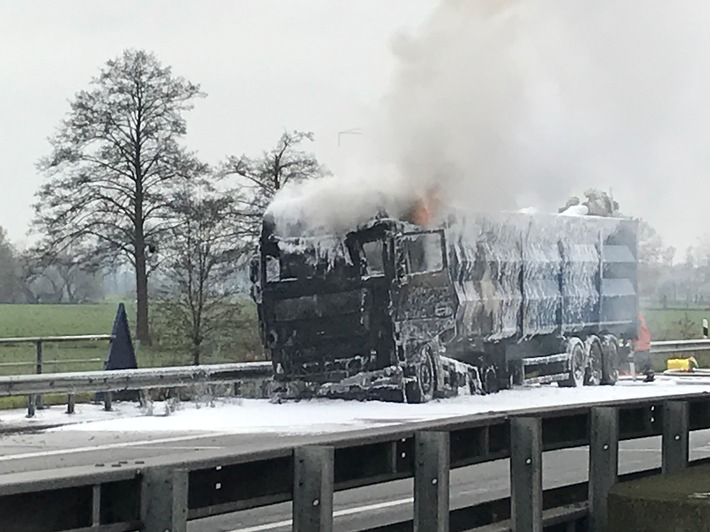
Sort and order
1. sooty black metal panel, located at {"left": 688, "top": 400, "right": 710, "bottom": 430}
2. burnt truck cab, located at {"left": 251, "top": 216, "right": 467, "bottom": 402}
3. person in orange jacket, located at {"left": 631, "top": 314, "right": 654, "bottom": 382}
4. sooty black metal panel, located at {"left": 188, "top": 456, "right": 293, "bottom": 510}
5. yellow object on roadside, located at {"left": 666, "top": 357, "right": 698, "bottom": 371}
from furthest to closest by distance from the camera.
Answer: yellow object on roadside, located at {"left": 666, "top": 357, "right": 698, "bottom": 371}, person in orange jacket, located at {"left": 631, "top": 314, "right": 654, "bottom": 382}, burnt truck cab, located at {"left": 251, "top": 216, "right": 467, "bottom": 402}, sooty black metal panel, located at {"left": 688, "top": 400, "right": 710, "bottom": 430}, sooty black metal panel, located at {"left": 188, "top": 456, "right": 293, "bottom": 510}

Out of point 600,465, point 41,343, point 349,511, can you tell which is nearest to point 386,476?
point 600,465

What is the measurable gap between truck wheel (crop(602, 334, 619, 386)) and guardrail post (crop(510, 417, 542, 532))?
→ 18.9 m

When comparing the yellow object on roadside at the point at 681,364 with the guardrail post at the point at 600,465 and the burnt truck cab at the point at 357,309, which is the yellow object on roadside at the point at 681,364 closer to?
the burnt truck cab at the point at 357,309

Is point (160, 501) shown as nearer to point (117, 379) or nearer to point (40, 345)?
point (117, 379)

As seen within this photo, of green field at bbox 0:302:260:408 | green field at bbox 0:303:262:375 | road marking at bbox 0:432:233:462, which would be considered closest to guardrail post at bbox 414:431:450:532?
road marking at bbox 0:432:233:462

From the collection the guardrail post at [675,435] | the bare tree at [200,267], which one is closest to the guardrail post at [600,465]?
the guardrail post at [675,435]

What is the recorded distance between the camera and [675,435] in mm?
8672

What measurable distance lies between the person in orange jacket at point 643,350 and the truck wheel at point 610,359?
1.03 m

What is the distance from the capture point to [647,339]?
94.4ft

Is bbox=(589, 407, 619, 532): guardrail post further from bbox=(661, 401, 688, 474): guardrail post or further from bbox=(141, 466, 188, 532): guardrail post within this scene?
bbox=(141, 466, 188, 532): guardrail post

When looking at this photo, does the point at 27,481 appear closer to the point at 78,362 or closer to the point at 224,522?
the point at 224,522

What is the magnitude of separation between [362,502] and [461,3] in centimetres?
1387

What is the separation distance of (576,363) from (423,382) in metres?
4.86

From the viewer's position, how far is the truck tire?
2116cm
